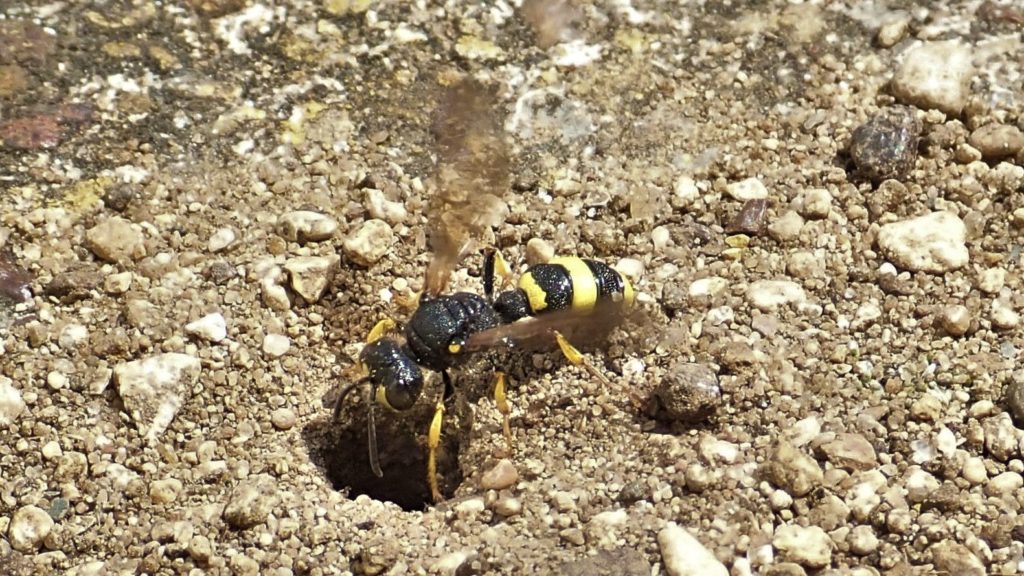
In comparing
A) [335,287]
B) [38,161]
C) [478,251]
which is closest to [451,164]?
[478,251]

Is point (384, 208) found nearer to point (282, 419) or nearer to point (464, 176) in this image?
point (464, 176)

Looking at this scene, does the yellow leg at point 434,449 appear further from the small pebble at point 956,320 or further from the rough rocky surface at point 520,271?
the small pebble at point 956,320

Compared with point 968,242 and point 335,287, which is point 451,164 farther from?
point 968,242

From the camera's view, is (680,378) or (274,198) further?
(274,198)

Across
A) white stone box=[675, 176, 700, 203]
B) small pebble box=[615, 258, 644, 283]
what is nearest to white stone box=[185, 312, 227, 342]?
small pebble box=[615, 258, 644, 283]

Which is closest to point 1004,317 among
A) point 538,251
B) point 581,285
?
point 581,285

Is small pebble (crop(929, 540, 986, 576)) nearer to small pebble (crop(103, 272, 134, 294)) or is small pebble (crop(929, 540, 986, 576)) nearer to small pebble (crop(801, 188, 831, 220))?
small pebble (crop(801, 188, 831, 220))
